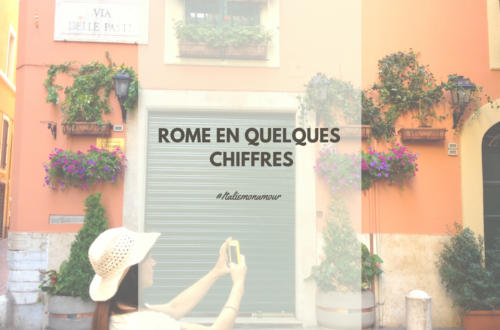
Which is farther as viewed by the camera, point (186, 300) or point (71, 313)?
point (71, 313)

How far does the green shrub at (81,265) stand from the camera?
5508 mm

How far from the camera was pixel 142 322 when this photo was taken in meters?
2.05

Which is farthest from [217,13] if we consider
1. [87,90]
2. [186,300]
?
[186,300]

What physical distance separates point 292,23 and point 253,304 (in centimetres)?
451

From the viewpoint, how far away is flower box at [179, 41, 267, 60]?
659 centimetres

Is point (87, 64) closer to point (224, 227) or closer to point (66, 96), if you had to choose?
point (66, 96)

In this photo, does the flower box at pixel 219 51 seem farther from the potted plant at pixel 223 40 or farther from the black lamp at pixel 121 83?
the black lamp at pixel 121 83

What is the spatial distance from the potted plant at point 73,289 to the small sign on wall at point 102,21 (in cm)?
297

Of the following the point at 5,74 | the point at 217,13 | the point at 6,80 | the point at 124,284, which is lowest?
the point at 124,284

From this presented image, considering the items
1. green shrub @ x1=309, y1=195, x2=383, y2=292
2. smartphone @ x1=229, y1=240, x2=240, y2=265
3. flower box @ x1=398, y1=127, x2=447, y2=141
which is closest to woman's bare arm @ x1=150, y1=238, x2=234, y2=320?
smartphone @ x1=229, y1=240, x2=240, y2=265

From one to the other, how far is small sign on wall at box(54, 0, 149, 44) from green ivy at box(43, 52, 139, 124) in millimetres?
458

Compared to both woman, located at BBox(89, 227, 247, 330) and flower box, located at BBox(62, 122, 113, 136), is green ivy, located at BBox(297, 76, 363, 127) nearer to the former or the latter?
flower box, located at BBox(62, 122, 113, 136)

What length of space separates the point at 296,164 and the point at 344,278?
6.31ft

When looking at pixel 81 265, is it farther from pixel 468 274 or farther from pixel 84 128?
pixel 468 274
